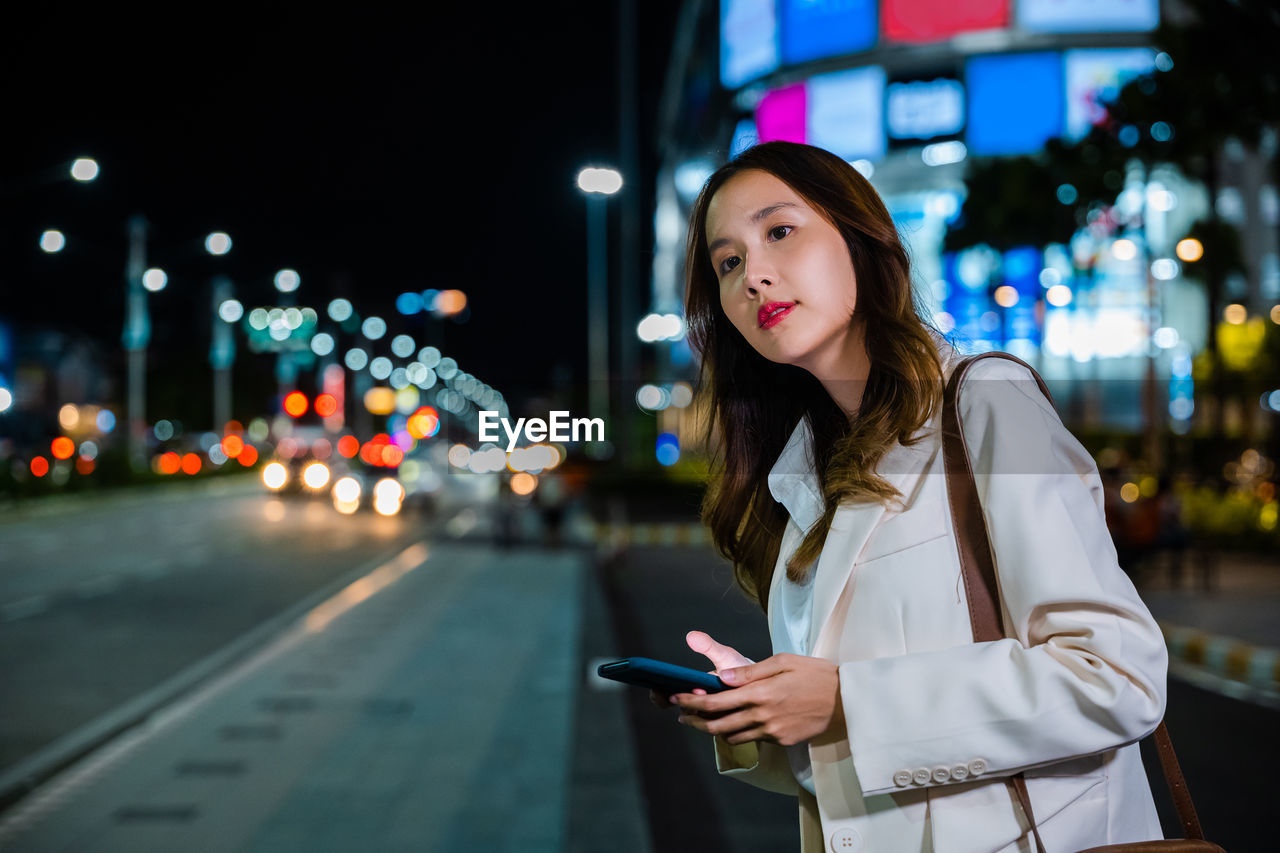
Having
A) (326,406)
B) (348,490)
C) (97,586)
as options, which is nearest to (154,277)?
(348,490)

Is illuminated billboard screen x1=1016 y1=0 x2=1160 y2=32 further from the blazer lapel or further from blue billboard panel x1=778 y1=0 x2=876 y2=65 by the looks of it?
the blazer lapel

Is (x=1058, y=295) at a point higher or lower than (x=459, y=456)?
higher

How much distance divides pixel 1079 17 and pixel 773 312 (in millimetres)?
56767

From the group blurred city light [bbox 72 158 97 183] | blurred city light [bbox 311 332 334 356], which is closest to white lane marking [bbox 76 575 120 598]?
blurred city light [bbox 72 158 97 183]

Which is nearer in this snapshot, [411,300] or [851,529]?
[851,529]

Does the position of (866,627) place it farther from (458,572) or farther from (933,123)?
(933,123)

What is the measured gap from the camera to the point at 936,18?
5319 cm

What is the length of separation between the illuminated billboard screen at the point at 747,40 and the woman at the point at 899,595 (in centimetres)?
5813

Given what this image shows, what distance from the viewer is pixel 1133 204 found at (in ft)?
189

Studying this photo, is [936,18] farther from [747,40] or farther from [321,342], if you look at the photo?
[321,342]

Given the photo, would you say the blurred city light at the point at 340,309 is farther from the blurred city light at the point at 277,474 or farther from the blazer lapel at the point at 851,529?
the blazer lapel at the point at 851,529

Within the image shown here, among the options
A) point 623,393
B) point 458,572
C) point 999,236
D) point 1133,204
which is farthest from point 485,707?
point 1133,204

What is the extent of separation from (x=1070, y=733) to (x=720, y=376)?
85 cm

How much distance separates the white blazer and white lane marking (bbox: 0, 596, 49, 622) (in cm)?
1288
